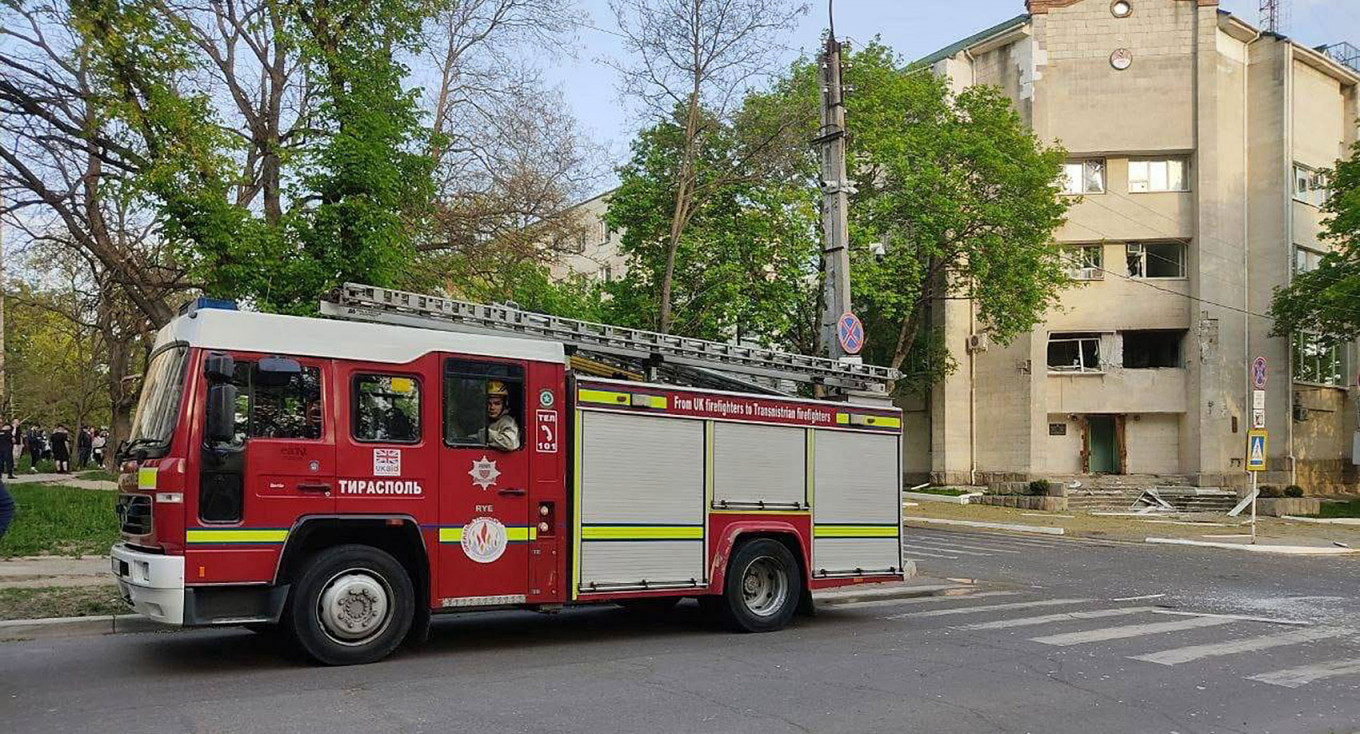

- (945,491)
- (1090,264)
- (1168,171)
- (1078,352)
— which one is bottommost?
(945,491)

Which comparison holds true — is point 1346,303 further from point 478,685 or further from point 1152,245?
point 478,685

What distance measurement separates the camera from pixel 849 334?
15188 millimetres

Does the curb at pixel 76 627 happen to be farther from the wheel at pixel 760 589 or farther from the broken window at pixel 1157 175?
the broken window at pixel 1157 175

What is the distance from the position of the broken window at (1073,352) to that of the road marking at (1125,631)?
86.3ft

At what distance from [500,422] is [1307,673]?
7004 millimetres

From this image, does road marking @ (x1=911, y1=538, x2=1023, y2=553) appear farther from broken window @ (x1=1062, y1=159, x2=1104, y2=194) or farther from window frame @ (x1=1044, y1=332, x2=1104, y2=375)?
broken window @ (x1=1062, y1=159, x2=1104, y2=194)

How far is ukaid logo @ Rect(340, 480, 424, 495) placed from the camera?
28.1 ft

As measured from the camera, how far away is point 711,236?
2891 centimetres

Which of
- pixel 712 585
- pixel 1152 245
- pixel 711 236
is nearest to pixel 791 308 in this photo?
pixel 711 236

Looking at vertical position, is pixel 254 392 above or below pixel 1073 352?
below

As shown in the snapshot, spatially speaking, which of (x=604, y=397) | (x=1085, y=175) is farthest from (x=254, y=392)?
(x=1085, y=175)

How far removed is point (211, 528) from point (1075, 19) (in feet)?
118

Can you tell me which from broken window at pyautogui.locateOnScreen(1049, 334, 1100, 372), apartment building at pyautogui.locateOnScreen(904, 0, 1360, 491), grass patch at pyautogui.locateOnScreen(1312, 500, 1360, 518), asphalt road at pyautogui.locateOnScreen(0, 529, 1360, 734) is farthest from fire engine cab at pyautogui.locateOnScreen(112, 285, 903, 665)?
Result: broken window at pyautogui.locateOnScreen(1049, 334, 1100, 372)

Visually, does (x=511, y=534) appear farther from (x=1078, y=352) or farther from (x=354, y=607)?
(x=1078, y=352)
